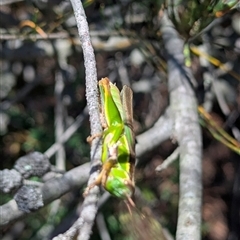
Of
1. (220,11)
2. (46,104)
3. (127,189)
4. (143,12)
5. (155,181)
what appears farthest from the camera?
(46,104)

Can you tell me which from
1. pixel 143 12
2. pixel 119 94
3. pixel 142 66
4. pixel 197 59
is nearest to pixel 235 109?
pixel 197 59

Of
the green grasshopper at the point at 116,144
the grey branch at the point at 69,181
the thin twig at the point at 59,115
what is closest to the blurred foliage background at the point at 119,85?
the thin twig at the point at 59,115

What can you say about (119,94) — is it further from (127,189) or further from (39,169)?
(39,169)

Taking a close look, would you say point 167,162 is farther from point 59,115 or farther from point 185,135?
point 59,115

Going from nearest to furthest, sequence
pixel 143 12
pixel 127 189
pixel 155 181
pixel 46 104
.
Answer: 1. pixel 127 189
2. pixel 143 12
3. pixel 155 181
4. pixel 46 104

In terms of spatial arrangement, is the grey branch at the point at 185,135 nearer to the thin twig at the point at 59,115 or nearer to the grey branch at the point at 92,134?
the grey branch at the point at 92,134

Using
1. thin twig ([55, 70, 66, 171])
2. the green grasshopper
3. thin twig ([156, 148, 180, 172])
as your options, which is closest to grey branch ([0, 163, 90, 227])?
thin twig ([156, 148, 180, 172])

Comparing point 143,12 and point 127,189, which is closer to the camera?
point 127,189
